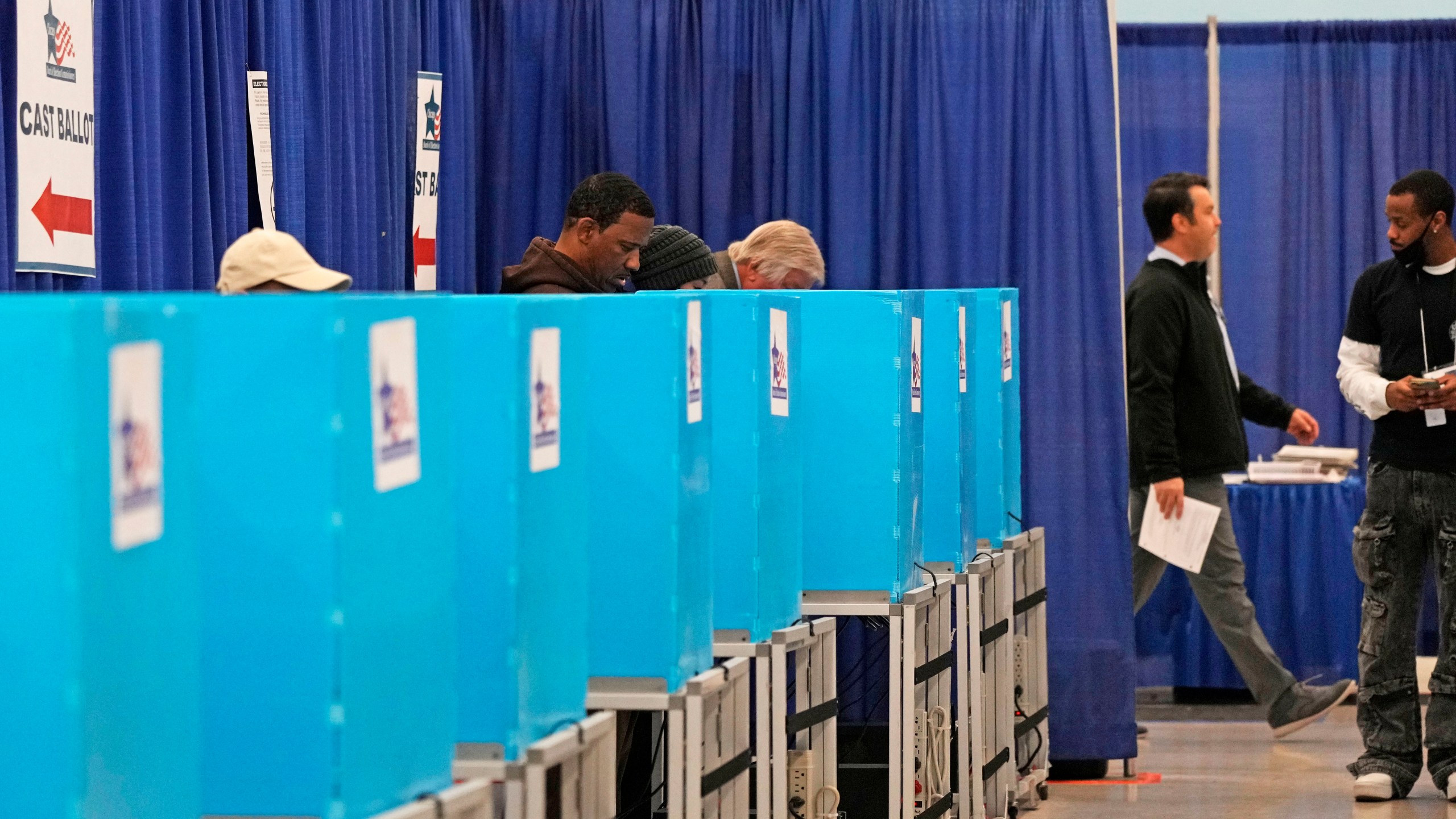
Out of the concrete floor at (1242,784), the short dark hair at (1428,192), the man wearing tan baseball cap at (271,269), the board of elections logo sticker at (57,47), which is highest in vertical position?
the board of elections logo sticker at (57,47)

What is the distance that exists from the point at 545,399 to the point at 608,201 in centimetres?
179

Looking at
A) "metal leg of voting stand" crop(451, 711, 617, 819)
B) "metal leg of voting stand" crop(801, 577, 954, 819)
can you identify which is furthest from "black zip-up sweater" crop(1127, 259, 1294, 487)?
"metal leg of voting stand" crop(451, 711, 617, 819)

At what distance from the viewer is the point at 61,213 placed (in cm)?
302

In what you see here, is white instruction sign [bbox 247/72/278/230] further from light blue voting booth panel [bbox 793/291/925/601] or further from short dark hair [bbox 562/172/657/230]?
light blue voting booth panel [bbox 793/291/925/601]

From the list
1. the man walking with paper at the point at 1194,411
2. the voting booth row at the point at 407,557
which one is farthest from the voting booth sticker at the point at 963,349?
the man walking with paper at the point at 1194,411

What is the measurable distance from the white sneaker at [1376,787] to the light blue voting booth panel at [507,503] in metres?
3.05

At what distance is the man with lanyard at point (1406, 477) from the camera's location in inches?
168

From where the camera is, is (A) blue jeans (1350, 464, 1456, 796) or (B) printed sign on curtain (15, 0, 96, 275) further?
(A) blue jeans (1350, 464, 1456, 796)

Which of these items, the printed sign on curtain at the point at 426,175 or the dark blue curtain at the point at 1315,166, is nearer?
the printed sign on curtain at the point at 426,175

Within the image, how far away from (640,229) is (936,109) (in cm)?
156

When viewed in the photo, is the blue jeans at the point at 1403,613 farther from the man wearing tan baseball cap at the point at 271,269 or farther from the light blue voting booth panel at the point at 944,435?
the man wearing tan baseball cap at the point at 271,269

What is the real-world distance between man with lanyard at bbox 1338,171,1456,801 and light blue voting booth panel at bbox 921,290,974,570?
123 cm

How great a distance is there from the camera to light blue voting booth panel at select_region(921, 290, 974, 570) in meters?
3.60

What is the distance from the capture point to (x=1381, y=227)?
6422 millimetres
